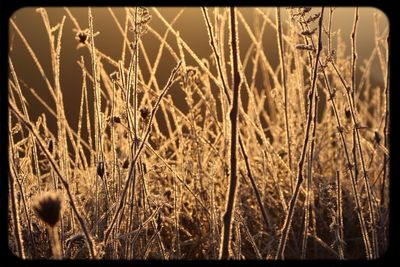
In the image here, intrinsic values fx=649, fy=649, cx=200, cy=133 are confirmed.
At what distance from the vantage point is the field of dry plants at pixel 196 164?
0.83 metres

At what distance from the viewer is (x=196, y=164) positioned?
4.96 feet

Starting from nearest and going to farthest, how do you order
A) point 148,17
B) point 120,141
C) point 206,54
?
1. point 148,17
2. point 120,141
3. point 206,54

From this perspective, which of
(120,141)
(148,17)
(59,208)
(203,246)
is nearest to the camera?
(59,208)

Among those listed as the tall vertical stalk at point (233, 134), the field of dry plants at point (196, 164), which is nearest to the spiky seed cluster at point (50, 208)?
the field of dry plants at point (196, 164)

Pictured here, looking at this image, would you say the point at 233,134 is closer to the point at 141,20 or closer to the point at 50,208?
the point at 50,208

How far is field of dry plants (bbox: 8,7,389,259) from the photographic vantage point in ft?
2.73

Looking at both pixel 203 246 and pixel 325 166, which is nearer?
pixel 203 246

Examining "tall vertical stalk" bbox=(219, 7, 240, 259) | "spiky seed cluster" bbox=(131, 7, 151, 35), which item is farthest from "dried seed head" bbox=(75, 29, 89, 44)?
"tall vertical stalk" bbox=(219, 7, 240, 259)

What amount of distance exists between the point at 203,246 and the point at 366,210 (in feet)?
1.28

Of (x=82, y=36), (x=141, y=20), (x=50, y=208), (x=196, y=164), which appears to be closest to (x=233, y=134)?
(x=50, y=208)
